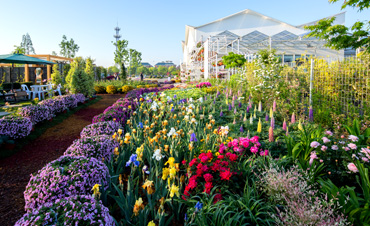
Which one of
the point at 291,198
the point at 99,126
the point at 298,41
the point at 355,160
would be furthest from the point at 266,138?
the point at 298,41

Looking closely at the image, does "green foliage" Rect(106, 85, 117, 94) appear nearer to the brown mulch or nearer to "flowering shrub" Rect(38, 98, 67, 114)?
"flowering shrub" Rect(38, 98, 67, 114)

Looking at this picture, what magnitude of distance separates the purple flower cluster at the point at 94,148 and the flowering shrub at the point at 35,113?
3.90 metres

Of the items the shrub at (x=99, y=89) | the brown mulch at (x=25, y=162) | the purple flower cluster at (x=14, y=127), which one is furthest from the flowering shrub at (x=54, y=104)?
the shrub at (x=99, y=89)

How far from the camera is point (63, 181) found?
2.18 m

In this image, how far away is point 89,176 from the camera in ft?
7.52

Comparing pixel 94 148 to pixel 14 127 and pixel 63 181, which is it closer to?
pixel 63 181

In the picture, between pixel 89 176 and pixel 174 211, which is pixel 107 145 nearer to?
pixel 89 176

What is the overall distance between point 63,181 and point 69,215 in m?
0.73

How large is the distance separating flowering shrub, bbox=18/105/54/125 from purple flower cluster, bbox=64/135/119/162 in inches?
153

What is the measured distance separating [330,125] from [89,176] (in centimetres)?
503

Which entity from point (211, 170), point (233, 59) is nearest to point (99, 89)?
point (233, 59)

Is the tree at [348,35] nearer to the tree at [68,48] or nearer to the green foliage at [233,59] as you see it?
the green foliage at [233,59]

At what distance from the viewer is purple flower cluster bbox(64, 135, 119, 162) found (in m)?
3.02

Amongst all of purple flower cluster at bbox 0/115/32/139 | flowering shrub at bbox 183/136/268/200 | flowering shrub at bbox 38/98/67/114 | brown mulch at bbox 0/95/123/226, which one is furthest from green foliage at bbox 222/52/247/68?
flowering shrub at bbox 183/136/268/200
